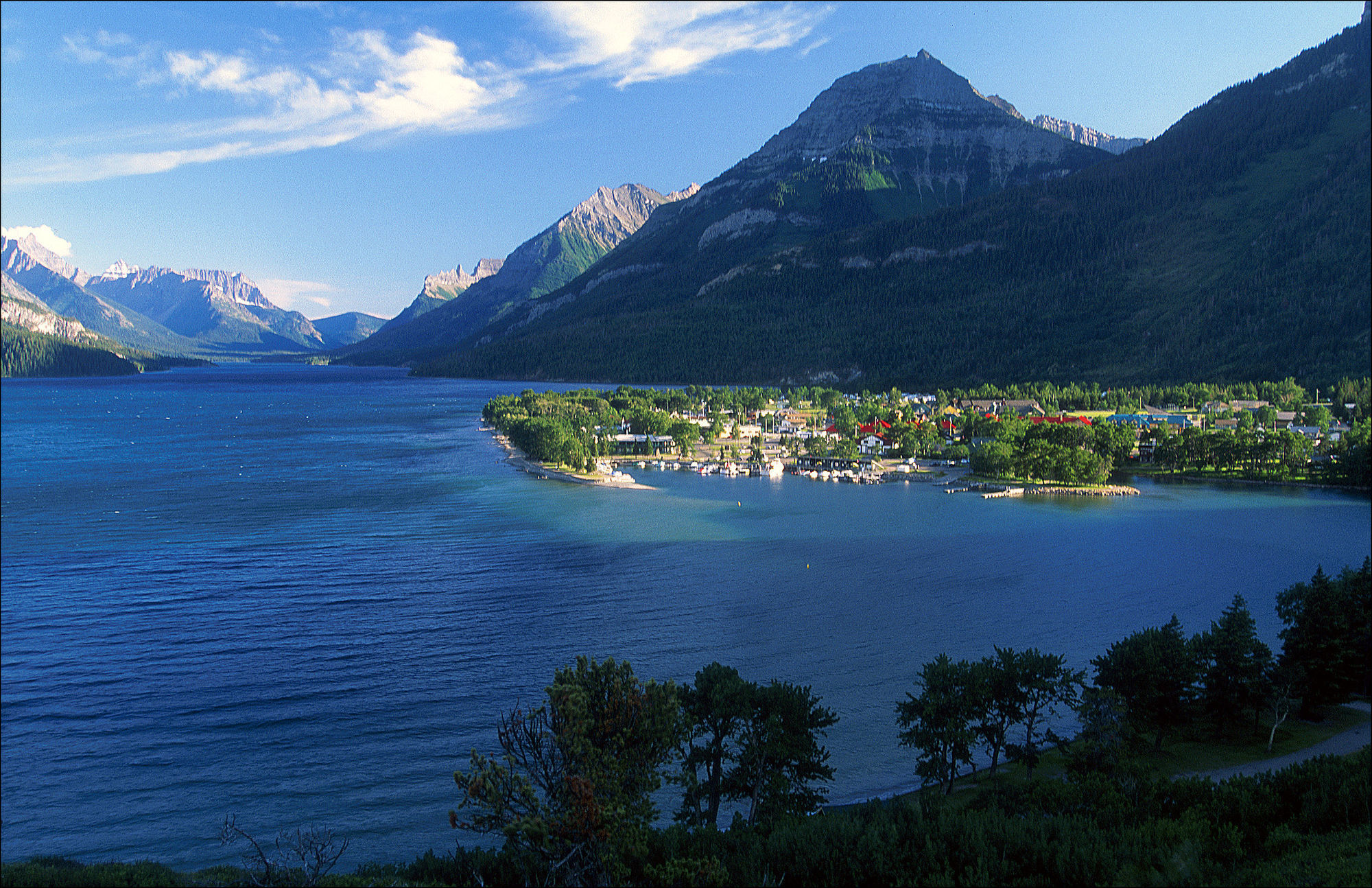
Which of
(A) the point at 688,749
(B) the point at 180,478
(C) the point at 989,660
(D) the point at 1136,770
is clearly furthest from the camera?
(B) the point at 180,478

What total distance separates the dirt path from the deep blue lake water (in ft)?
37.5

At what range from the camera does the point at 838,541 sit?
245ft

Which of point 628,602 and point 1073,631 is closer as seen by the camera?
point 1073,631

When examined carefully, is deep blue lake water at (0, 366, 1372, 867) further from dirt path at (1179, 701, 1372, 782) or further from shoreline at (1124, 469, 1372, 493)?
dirt path at (1179, 701, 1372, 782)

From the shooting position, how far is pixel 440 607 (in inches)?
2069

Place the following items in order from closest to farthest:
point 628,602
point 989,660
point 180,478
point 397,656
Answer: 1. point 989,660
2. point 397,656
3. point 628,602
4. point 180,478

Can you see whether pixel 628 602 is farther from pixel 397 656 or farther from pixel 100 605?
pixel 100 605

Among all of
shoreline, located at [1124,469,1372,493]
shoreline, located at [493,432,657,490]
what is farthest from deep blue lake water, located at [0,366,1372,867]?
shoreline, located at [493,432,657,490]

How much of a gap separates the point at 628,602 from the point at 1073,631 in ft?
89.4

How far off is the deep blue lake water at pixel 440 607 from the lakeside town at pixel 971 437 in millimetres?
9272

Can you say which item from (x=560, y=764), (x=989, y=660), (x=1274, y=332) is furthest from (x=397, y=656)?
(x=1274, y=332)

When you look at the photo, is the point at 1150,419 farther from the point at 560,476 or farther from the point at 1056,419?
the point at 560,476

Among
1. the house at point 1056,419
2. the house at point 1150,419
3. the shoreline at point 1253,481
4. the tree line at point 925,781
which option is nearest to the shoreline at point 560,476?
the shoreline at point 1253,481

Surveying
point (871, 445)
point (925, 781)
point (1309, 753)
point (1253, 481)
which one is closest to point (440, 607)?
point (925, 781)
